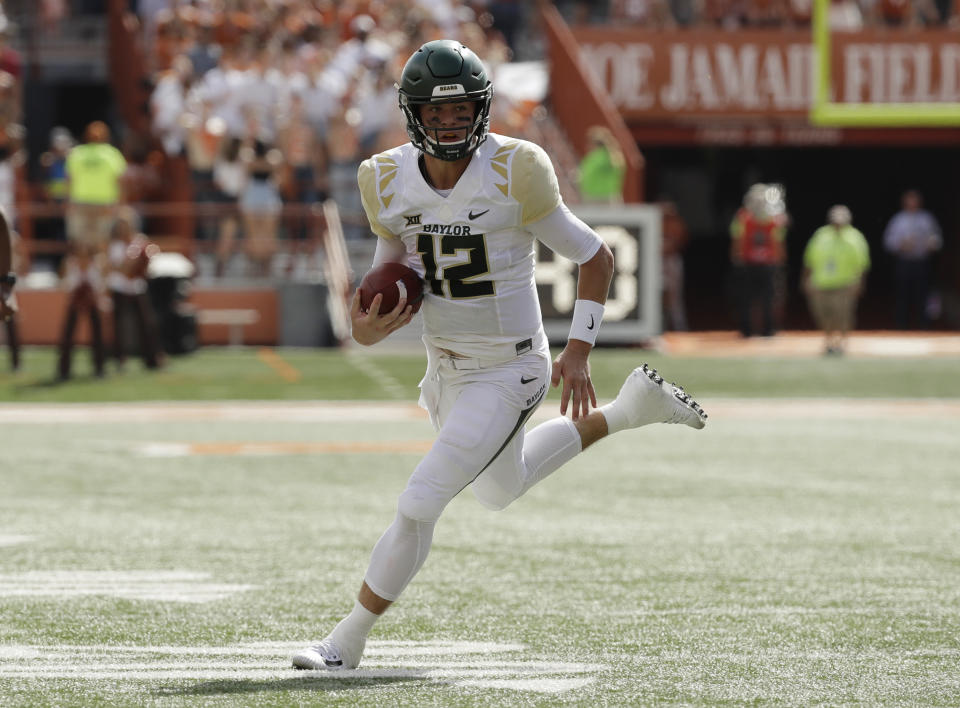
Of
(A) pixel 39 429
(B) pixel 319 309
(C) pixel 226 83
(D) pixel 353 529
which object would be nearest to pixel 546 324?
(B) pixel 319 309

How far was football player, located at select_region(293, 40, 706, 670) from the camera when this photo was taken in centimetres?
503

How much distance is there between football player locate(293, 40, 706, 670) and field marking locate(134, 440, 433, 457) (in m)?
5.97

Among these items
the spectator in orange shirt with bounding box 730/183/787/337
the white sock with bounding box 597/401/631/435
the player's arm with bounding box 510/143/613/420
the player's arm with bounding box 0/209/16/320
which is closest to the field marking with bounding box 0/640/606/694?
the player's arm with bounding box 510/143/613/420

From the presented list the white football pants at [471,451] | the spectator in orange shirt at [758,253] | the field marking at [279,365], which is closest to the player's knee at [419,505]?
the white football pants at [471,451]

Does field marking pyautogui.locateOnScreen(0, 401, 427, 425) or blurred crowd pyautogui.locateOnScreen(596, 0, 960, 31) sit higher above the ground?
blurred crowd pyautogui.locateOnScreen(596, 0, 960, 31)

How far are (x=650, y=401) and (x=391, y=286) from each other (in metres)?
1.29

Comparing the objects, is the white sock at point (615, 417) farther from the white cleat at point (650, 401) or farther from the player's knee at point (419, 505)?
the player's knee at point (419, 505)

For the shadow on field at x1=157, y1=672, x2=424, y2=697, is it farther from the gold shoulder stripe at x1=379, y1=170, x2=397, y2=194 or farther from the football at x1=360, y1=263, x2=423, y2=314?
the gold shoulder stripe at x1=379, y1=170, x2=397, y2=194

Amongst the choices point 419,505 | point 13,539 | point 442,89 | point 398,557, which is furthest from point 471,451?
point 13,539

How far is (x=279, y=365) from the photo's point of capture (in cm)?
1764

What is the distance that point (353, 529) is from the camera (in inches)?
320

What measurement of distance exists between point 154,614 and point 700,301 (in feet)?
78.9

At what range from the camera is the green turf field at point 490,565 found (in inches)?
193

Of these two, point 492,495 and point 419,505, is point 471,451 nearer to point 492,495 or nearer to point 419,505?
point 419,505
